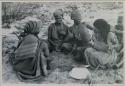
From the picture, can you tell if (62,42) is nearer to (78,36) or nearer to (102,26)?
(78,36)

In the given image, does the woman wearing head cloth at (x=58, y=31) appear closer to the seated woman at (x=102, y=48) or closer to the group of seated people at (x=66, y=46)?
the group of seated people at (x=66, y=46)

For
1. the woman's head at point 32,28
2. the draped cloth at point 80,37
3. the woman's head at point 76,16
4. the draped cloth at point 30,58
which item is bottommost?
the draped cloth at point 30,58

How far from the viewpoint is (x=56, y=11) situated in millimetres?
1378

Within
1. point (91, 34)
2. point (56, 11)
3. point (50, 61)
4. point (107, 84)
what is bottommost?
point (107, 84)

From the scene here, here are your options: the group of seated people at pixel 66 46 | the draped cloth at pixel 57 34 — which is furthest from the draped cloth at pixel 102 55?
the draped cloth at pixel 57 34

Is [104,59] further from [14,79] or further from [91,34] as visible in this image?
[14,79]

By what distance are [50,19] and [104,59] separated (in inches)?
12.6

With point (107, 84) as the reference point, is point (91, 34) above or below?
above

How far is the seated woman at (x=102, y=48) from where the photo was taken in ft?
4.46

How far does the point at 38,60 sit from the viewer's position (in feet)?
4.45

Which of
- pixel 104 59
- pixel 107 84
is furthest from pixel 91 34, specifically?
pixel 107 84

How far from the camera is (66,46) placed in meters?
1.37

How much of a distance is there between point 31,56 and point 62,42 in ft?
0.53

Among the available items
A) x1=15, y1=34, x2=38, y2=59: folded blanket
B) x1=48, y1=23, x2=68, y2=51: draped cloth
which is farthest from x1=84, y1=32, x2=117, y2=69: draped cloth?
x1=15, y1=34, x2=38, y2=59: folded blanket
